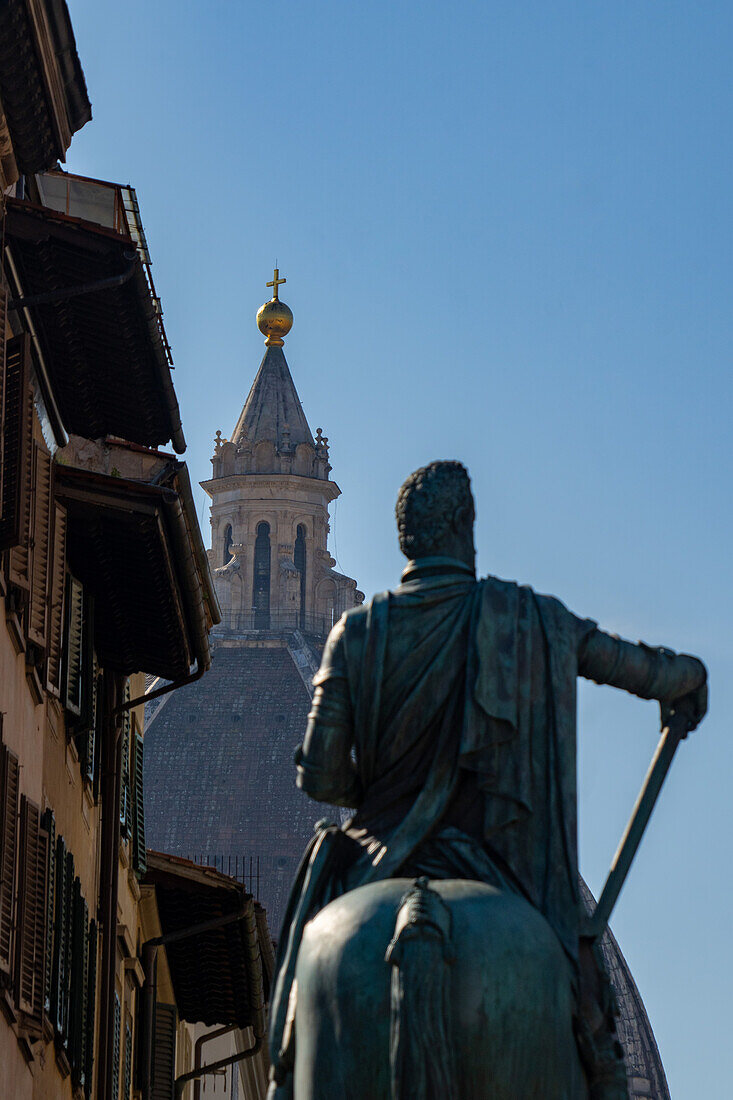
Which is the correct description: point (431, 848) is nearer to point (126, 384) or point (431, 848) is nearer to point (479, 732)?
point (479, 732)

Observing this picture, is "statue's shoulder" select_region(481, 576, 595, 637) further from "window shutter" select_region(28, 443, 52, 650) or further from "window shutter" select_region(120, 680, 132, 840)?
"window shutter" select_region(120, 680, 132, 840)

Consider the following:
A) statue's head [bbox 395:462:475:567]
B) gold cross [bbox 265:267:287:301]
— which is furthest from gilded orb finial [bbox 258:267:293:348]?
statue's head [bbox 395:462:475:567]

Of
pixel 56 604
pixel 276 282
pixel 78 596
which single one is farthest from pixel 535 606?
pixel 276 282

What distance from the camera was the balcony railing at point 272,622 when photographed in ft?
415

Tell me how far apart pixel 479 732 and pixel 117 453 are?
12637mm

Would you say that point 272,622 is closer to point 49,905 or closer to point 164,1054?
point 164,1054

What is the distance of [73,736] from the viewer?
59.5ft

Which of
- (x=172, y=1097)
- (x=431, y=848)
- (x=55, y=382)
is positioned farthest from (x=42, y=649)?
(x=172, y=1097)

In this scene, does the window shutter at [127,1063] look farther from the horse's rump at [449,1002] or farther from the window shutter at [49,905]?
the horse's rump at [449,1002]

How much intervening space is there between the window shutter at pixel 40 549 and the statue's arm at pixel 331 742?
8.18 m

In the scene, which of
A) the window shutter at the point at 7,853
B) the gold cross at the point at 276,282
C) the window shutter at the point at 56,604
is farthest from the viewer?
the gold cross at the point at 276,282

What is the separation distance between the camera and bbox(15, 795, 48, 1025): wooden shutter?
14.5m

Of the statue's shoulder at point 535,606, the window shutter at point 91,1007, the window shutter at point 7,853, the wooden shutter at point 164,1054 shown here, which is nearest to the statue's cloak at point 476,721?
the statue's shoulder at point 535,606

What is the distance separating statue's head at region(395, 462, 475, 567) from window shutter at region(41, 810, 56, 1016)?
28.7 ft
